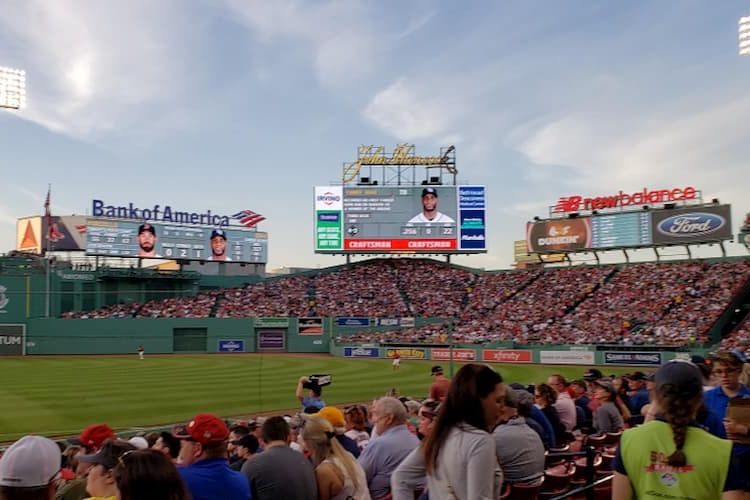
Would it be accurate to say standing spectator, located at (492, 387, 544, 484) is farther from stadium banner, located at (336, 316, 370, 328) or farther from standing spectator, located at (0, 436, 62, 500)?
stadium banner, located at (336, 316, 370, 328)

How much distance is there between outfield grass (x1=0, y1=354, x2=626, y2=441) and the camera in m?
21.9

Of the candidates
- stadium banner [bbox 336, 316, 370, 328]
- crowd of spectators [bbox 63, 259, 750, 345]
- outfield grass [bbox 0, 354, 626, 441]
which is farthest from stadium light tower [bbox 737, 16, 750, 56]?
stadium banner [bbox 336, 316, 370, 328]

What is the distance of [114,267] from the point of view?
59000 mm

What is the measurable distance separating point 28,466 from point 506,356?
4162 cm

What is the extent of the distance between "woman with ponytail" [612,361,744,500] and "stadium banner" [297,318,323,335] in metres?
52.3

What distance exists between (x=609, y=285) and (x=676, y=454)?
5110 centimetres

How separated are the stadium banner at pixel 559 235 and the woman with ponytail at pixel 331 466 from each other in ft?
179

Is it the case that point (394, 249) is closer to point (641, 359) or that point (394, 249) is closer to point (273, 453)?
point (641, 359)

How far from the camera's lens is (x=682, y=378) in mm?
3322

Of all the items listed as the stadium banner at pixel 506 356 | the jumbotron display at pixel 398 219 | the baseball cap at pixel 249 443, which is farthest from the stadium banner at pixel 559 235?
the baseball cap at pixel 249 443

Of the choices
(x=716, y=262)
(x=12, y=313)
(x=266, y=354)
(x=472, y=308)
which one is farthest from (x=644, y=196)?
(x=12, y=313)

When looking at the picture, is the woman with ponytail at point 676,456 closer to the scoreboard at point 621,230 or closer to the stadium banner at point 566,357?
the stadium banner at point 566,357

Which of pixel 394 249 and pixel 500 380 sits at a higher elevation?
pixel 394 249

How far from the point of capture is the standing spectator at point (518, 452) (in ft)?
15.6
